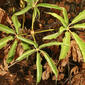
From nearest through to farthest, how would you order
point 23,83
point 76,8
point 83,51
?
point 83,51, point 23,83, point 76,8

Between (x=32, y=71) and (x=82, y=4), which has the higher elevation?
(x=82, y=4)

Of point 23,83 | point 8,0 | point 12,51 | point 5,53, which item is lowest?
point 23,83

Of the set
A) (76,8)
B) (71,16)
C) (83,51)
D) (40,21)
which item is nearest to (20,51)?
(83,51)

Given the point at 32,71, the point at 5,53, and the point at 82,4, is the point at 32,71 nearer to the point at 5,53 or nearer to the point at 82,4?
the point at 5,53

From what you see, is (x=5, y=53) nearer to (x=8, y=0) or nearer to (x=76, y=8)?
(x=8, y=0)

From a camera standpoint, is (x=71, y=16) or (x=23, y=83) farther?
(x=71, y=16)

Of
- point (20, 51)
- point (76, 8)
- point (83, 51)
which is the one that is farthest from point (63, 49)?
point (76, 8)

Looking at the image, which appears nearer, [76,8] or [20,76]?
[20,76]

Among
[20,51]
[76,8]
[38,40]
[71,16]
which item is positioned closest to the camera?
[20,51]

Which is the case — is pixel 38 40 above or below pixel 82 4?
below
